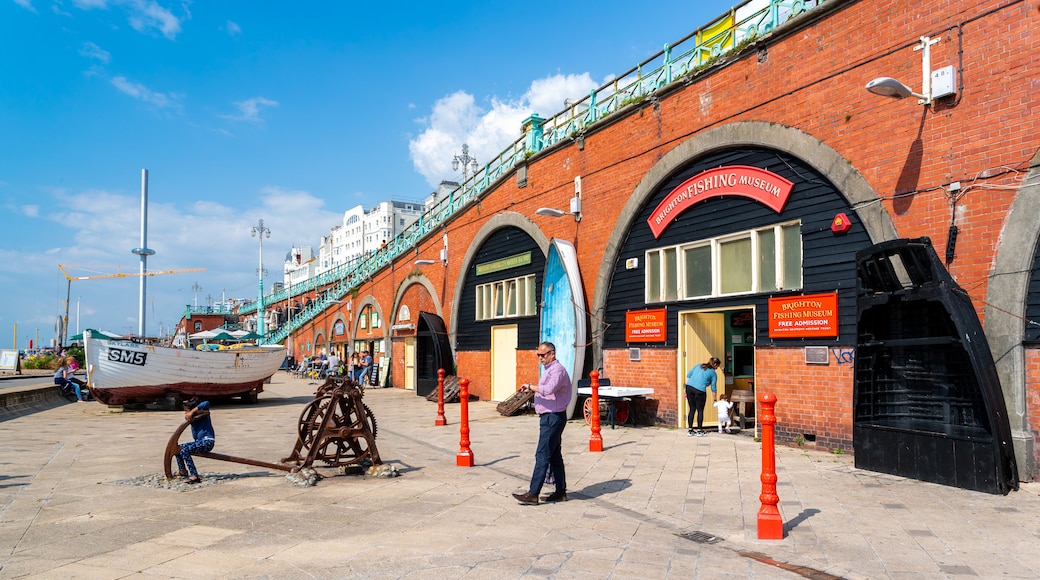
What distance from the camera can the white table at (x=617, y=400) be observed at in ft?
42.1

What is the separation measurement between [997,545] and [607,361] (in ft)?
30.6

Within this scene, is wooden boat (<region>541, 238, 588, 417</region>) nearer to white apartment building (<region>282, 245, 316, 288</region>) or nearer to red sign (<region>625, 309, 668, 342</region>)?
red sign (<region>625, 309, 668, 342</region>)

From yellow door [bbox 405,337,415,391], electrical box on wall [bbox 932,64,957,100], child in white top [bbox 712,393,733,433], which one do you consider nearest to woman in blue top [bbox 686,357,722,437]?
child in white top [bbox 712,393,733,433]

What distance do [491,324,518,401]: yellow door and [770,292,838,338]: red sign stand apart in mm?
9186

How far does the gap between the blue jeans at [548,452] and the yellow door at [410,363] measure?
65.3 ft

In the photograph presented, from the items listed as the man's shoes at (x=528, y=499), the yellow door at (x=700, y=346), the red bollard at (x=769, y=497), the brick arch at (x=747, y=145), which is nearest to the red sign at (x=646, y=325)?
Answer: the yellow door at (x=700, y=346)

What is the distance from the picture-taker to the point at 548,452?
723cm

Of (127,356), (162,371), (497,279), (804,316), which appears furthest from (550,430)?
(162,371)

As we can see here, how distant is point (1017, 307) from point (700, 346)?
226 inches

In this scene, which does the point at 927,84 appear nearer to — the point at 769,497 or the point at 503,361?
the point at 769,497

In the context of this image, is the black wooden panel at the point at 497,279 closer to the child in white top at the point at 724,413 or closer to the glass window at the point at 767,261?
the child in white top at the point at 724,413

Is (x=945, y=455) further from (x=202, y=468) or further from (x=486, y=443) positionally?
(x=202, y=468)

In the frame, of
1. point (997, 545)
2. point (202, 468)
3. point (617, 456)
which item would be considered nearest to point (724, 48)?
point (617, 456)

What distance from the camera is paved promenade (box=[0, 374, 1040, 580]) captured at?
5117 mm
